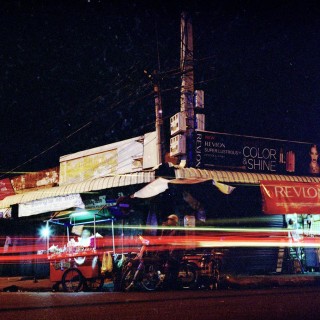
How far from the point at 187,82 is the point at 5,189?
1179 centimetres

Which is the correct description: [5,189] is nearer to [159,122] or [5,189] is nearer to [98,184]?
[98,184]

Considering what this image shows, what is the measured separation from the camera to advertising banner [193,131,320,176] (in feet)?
45.4

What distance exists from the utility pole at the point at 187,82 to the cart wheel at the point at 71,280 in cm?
487

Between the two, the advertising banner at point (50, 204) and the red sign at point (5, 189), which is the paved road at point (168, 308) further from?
the red sign at point (5, 189)

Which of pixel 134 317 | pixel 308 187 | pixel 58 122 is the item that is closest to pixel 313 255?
pixel 308 187

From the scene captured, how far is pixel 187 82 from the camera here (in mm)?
13922

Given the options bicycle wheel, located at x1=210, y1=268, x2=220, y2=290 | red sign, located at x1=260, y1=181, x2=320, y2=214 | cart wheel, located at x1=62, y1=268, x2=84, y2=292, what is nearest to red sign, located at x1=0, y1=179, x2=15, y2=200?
cart wheel, located at x1=62, y1=268, x2=84, y2=292

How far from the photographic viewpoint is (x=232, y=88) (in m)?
16.4

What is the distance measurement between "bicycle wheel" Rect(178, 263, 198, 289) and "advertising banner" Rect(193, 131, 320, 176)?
3.62 meters

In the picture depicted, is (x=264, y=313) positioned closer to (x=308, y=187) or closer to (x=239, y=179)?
(x=239, y=179)

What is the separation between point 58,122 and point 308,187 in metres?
11.7

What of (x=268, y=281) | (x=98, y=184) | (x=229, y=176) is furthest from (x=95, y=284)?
(x=229, y=176)

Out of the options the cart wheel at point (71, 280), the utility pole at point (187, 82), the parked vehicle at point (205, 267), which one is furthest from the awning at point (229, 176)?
the cart wheel at point (71, 280)

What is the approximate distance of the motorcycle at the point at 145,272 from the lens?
10.7 meters
